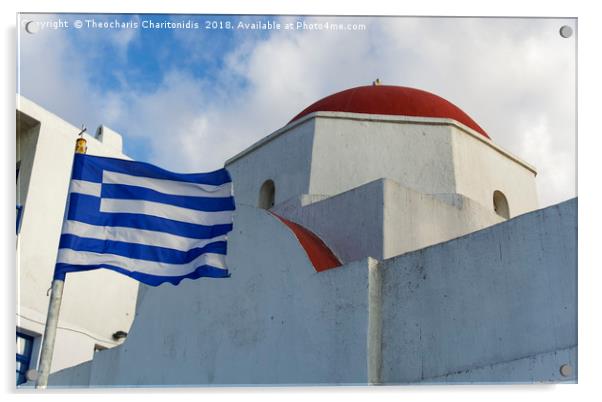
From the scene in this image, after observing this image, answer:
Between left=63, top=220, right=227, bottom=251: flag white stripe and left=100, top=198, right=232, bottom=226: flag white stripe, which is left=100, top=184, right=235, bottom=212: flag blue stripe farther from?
left=63, top=220, right=227, bottom=251: flag white stripe

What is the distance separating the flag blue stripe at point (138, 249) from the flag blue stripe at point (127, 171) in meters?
0.44

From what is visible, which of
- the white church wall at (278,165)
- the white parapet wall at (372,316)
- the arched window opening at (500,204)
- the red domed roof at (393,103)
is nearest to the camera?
the white parapet wall at (372,316)

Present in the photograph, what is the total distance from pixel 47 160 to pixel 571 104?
27.9 feet

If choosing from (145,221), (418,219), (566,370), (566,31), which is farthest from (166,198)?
(418,219)

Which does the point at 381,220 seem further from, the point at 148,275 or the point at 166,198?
the point at 148,275

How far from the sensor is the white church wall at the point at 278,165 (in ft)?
34.5

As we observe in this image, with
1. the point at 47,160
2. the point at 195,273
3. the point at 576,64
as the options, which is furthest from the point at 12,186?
the point at 47,160

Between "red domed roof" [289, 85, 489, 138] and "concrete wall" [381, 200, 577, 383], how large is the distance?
362 centimetres

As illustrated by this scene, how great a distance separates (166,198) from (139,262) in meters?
0.54

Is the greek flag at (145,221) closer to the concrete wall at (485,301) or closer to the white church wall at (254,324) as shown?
the white church wall at (254,324)

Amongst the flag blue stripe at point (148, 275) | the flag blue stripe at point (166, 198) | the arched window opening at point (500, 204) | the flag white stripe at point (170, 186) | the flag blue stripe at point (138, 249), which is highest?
the arched window opening at point (500, 204)

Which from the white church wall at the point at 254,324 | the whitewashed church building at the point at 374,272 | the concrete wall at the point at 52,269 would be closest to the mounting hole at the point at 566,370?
the whitewashed church building at the point at 374,272

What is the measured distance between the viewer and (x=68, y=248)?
227 inches

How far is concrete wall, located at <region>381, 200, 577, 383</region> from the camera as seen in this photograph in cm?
662
